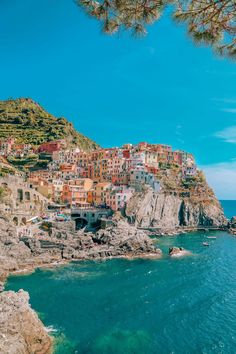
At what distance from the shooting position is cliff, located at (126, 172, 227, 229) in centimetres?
7514

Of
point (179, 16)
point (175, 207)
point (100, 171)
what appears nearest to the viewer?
point (179, 16)

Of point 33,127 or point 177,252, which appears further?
point 33,127

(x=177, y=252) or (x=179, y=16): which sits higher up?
(x=179, y=16)

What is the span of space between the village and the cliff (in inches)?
107

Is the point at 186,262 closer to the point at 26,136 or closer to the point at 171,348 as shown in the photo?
the point at 171,348

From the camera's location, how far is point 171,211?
8075 centimetres

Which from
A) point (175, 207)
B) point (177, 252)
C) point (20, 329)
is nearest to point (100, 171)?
point (175, 207)

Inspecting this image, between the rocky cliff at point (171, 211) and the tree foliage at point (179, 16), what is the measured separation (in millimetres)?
66845

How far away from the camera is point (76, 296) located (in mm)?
30922

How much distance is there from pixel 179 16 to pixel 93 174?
81.0m

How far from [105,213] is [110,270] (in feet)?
90.2

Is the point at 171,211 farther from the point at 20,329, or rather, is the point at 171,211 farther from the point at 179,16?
the point at 179,16

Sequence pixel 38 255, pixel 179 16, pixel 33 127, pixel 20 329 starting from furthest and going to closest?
pixel 33 127 → pixel 38 255 → pixel 20 329 → pixel 179 16

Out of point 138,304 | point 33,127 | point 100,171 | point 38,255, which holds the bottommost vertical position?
point 138,304
